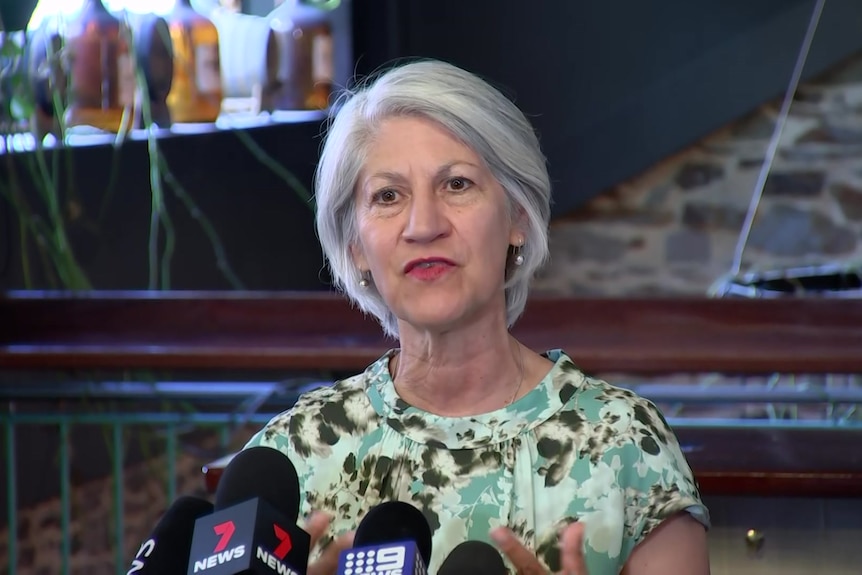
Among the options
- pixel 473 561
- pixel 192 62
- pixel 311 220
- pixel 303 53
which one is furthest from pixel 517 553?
pixel 311 220

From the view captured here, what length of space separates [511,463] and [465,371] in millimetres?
127

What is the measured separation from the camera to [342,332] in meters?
2.89

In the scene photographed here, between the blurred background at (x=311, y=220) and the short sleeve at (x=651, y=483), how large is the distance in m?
0.54

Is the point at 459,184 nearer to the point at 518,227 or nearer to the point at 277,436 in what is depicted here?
the point at 518,227

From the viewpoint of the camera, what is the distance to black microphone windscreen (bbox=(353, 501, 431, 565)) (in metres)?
0.97

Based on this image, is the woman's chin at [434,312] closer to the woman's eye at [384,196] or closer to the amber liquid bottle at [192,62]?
the woman's eye at [384,196]

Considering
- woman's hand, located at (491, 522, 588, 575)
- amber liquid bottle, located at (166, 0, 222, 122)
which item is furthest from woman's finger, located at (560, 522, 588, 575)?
amber liquid bottle, located at (166, 0, 222, 122)

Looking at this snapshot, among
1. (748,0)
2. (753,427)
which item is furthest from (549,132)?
(753,427)

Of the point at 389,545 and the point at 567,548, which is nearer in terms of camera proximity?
the point at 389,545

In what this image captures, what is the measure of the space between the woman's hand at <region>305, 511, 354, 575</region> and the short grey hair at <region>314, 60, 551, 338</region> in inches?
16.7

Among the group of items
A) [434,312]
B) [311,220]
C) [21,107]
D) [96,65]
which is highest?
[96,65]

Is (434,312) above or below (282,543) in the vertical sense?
above

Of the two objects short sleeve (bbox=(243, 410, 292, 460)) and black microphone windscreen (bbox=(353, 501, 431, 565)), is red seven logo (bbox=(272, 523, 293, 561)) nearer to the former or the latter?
black microphone windscreen (bbox=(353, 501, 431, 565))

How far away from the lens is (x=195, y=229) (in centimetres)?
421
